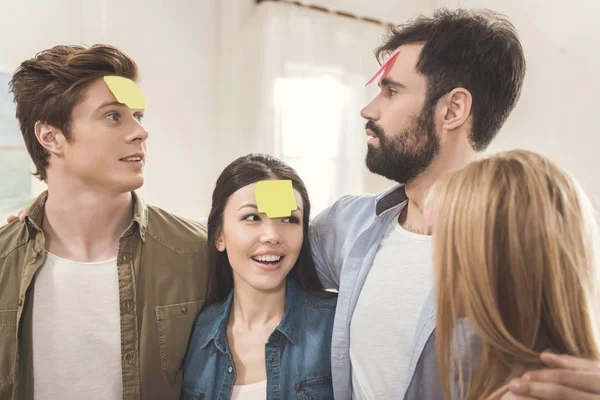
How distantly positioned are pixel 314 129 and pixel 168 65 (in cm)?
104

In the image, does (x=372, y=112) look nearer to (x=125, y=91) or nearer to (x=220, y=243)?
(x=220, y=243)

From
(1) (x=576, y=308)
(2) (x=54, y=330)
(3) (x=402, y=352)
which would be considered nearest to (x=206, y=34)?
(2) (x=54, y=330)

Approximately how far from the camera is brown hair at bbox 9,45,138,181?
1629 millimetres

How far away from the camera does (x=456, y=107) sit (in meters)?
1.63

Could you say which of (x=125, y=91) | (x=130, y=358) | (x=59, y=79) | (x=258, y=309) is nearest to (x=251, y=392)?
(x=258, y=309)

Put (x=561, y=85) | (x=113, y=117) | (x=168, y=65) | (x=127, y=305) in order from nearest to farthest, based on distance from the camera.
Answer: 1. (x=127, y=305)
2. (x=113, y=117)
3. (x=561, y=85)
4. (x=168, y=65)

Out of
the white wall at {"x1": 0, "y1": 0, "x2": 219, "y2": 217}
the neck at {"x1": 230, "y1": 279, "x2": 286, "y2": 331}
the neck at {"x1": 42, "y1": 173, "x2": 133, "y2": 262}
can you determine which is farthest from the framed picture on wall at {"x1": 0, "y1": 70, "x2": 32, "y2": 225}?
the neck at {"x1": 230, "y1": 279, "x2": 286, "y2": 331}

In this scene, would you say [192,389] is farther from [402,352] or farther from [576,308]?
[576,308]

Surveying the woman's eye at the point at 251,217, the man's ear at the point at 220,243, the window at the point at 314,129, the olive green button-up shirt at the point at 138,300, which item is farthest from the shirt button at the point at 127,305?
the window at the point at 314,129

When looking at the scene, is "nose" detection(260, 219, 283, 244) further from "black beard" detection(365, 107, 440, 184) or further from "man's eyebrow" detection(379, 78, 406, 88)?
"man's eyebrow" detection(379, 78, 406, 88)

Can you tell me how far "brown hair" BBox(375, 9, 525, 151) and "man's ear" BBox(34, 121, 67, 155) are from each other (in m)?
1.18

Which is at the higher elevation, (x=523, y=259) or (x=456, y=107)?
(x=456, y=107)

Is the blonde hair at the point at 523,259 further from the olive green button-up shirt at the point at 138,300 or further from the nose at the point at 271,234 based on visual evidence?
the olive green button-up shirt at the point at 138,300

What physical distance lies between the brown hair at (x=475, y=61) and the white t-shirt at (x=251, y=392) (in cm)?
98
